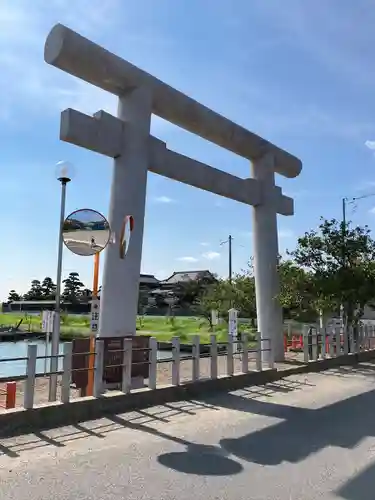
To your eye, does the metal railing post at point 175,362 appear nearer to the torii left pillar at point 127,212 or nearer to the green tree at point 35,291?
the torii left pillar at point 127,212

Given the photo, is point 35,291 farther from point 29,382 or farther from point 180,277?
point 29,382

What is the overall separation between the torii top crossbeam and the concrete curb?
5682mm

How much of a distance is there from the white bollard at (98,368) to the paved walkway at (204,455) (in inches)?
18.6

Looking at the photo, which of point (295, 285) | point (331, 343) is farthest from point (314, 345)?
point (295, 285)

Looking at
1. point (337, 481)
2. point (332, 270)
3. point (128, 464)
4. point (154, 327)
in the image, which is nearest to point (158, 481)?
point (128, 464)

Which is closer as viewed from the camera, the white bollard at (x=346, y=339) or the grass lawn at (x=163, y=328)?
the white bollard at (x=346, y=339)

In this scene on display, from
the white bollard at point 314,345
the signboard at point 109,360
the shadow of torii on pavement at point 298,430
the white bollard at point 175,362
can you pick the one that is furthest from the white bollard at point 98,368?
the white bollard at point 314,345

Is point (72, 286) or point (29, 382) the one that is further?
point (72, 286)

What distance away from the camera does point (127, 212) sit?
31.3 ft

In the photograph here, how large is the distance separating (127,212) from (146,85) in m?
2.62

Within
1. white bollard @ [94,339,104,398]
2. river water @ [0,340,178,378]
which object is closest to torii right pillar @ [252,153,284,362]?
river water @ [0,340,178,378]

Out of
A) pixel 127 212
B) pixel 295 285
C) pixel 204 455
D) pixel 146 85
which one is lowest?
pixel 204 455

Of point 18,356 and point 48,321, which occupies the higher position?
point 48,321

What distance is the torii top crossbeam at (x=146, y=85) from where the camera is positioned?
8.79m
